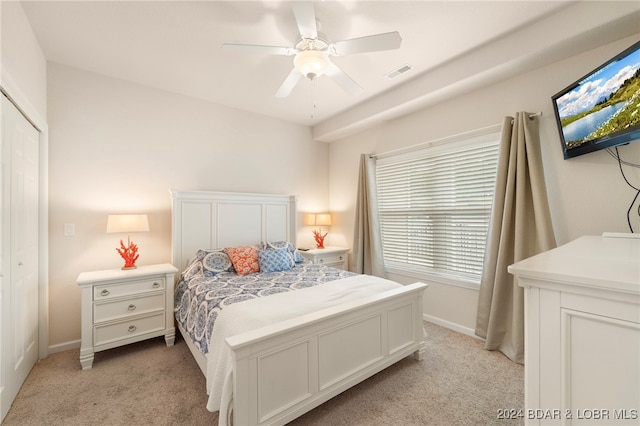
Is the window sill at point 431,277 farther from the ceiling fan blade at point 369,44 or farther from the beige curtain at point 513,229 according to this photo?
the ceiling fan blade at point 369,44

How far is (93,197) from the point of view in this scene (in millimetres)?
2773

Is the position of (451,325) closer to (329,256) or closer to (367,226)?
(367,226)

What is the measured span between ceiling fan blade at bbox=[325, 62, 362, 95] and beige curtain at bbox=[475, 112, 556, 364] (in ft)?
4.76

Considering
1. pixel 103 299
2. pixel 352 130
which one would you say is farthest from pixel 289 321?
pixel 352 130

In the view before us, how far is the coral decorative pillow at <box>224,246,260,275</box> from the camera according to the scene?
289 centimetres

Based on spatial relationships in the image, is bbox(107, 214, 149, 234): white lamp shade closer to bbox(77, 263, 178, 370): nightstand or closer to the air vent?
bbox(77, 263, 178, 370): nightstand

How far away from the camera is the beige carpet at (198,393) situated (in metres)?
1.73

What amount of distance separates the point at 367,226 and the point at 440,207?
3.33ft

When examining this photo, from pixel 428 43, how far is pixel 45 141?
11.6ft

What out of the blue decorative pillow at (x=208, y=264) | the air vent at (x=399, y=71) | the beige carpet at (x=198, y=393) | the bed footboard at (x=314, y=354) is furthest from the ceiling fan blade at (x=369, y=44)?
the beige carpet at (x=198, y=393)

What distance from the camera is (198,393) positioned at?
1.98 m

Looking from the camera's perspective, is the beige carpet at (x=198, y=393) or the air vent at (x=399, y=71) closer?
the beige carpet at (x=198, y=393)

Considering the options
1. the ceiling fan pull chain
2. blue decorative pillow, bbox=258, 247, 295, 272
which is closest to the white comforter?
blue decorative pillow, bbox=258, 247, 295, 272

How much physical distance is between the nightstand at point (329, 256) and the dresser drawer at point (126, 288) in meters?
1.83
